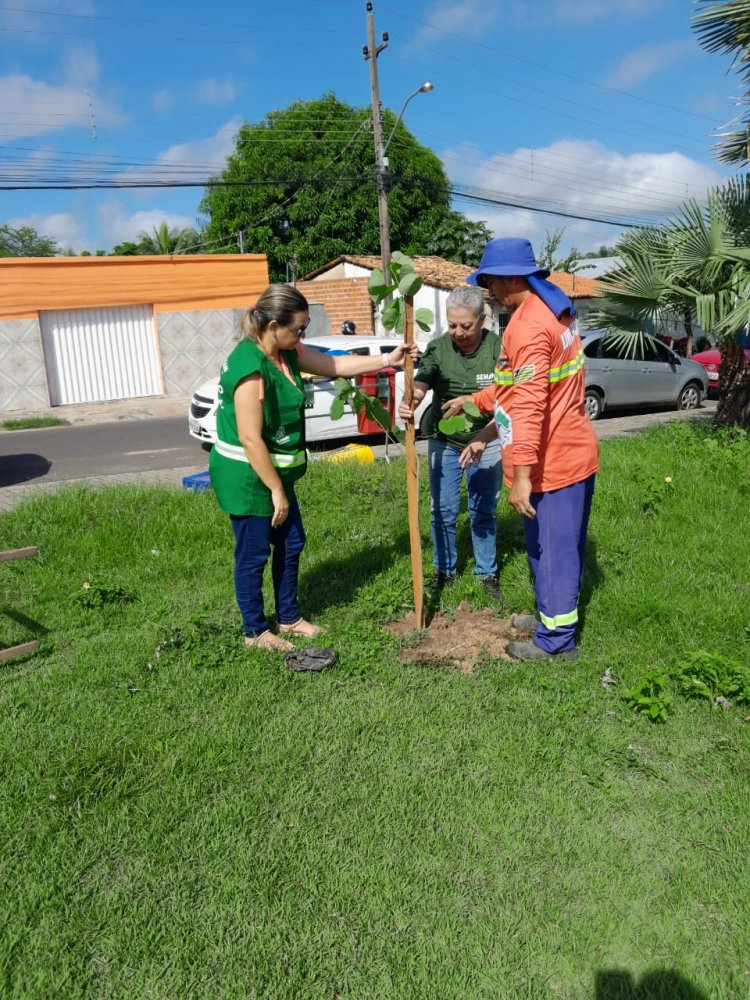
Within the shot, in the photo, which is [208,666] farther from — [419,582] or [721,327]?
[721,327]

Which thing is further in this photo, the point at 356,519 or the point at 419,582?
the point at 356,519

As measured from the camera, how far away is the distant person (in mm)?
4434

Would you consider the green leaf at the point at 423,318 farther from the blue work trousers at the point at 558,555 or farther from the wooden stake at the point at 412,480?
the blue work trousers at the point at 558,555

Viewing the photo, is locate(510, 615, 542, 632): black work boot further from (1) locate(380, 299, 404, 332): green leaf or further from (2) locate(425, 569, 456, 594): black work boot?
(1) locate(380, 299, 404, 332): green leaf

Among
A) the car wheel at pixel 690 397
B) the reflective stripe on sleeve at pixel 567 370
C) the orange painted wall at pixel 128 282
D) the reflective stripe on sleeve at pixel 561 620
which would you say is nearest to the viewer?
the reflective stripe on sleeve at pixel 567 370

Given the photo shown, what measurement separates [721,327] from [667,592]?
4511 mm

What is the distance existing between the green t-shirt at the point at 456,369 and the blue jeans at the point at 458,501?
0.48 feet

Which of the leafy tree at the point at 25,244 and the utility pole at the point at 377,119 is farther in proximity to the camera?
the leafy tree at the point at 25,244

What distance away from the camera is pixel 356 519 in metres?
6.28

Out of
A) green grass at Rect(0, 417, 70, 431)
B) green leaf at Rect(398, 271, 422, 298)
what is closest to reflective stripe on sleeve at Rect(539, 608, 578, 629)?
green leaf at Rect(398, 271, 422, 298)

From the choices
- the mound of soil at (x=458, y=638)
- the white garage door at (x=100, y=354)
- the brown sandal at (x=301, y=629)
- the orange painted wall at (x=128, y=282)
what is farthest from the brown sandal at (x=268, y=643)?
the white garage door at (x=100, y=354)

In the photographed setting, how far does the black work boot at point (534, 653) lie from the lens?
3.98 metres

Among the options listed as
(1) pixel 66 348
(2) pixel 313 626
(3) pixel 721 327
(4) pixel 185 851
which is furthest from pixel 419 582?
(1) pixel 66 348

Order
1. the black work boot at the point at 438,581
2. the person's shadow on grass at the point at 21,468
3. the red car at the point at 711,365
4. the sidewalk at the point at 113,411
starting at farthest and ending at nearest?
the red car at the point at 711,365 < the sidewalk at the point at 113,411 < the person's shadow on grass at the point at 21,468 < the black work boot at the point at 438,581
